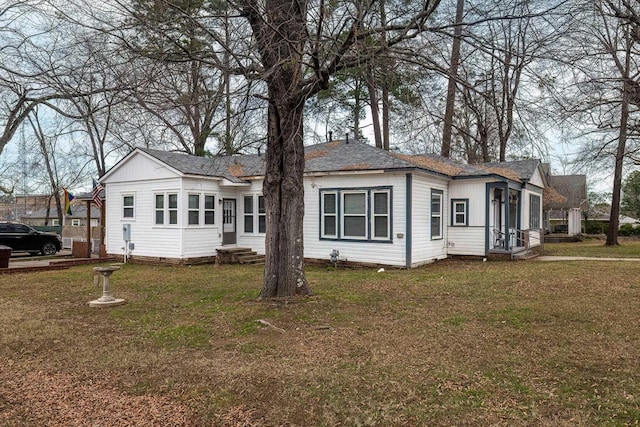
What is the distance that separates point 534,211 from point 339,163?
1073 cm

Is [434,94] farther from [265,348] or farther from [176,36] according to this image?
[265,348]

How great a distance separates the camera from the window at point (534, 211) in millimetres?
19984

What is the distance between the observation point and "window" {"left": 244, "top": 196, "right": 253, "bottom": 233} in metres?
17.0

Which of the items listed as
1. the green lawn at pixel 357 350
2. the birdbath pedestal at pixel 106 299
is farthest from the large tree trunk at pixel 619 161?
the birdbath pedestal at pixel 106 299

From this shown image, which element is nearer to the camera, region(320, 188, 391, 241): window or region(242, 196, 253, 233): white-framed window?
region(320, 188, 391, 241): window

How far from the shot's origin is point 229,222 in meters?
17.2

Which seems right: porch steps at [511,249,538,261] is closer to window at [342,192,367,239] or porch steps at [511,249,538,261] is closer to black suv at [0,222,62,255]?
window at [342,192,367,239]

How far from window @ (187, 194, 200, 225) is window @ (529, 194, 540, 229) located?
1375 cm

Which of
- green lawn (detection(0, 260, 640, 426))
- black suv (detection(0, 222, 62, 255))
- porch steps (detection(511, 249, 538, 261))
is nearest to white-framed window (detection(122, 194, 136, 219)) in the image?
black suv (detection(0, 222, 62, 255))

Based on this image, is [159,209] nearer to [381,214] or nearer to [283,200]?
[381,214]

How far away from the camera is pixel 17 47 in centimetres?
812

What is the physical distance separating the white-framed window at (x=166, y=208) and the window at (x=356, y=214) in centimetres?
500

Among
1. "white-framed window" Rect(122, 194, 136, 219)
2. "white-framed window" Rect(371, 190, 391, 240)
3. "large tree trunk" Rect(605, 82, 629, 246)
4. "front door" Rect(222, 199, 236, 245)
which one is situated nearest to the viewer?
"large tree trunk" Rect(605, 82, 629, 246)

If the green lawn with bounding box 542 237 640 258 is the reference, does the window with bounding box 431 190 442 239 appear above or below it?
above
